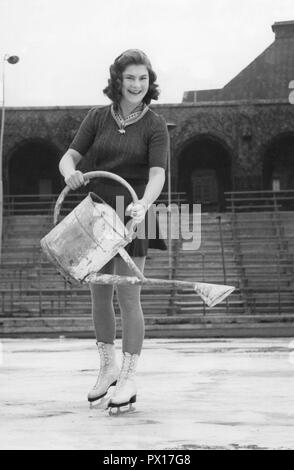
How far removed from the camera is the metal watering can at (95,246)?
518cm

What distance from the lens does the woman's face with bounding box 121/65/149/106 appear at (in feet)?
17.8

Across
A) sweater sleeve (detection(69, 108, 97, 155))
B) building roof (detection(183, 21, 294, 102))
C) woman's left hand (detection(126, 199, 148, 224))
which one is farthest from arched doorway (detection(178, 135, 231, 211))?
woman's left hand (detection(126, 199, 148, 224))

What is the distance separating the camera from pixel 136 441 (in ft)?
13.7

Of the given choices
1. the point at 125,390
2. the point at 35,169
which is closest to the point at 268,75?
the point at 35,169

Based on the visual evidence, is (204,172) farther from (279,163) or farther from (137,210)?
(137,210)

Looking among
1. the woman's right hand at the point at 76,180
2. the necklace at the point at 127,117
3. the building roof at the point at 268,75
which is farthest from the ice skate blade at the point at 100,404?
the building roof at the point at 268,75

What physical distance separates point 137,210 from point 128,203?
28 centimetres

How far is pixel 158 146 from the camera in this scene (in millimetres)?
5438

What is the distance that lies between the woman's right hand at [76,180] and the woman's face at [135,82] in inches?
19.1

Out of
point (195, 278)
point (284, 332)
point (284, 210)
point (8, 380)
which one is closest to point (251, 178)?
point (284, 210)

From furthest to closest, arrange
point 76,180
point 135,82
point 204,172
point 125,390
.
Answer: point 204,172, point 135,82, point 76,180, point 125,390

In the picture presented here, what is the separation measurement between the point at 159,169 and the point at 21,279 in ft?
70.8

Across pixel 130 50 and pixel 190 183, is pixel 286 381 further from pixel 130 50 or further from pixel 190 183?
pixel 190 183

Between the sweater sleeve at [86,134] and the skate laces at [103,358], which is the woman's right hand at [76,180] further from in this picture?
the skate laces at [103,358]
